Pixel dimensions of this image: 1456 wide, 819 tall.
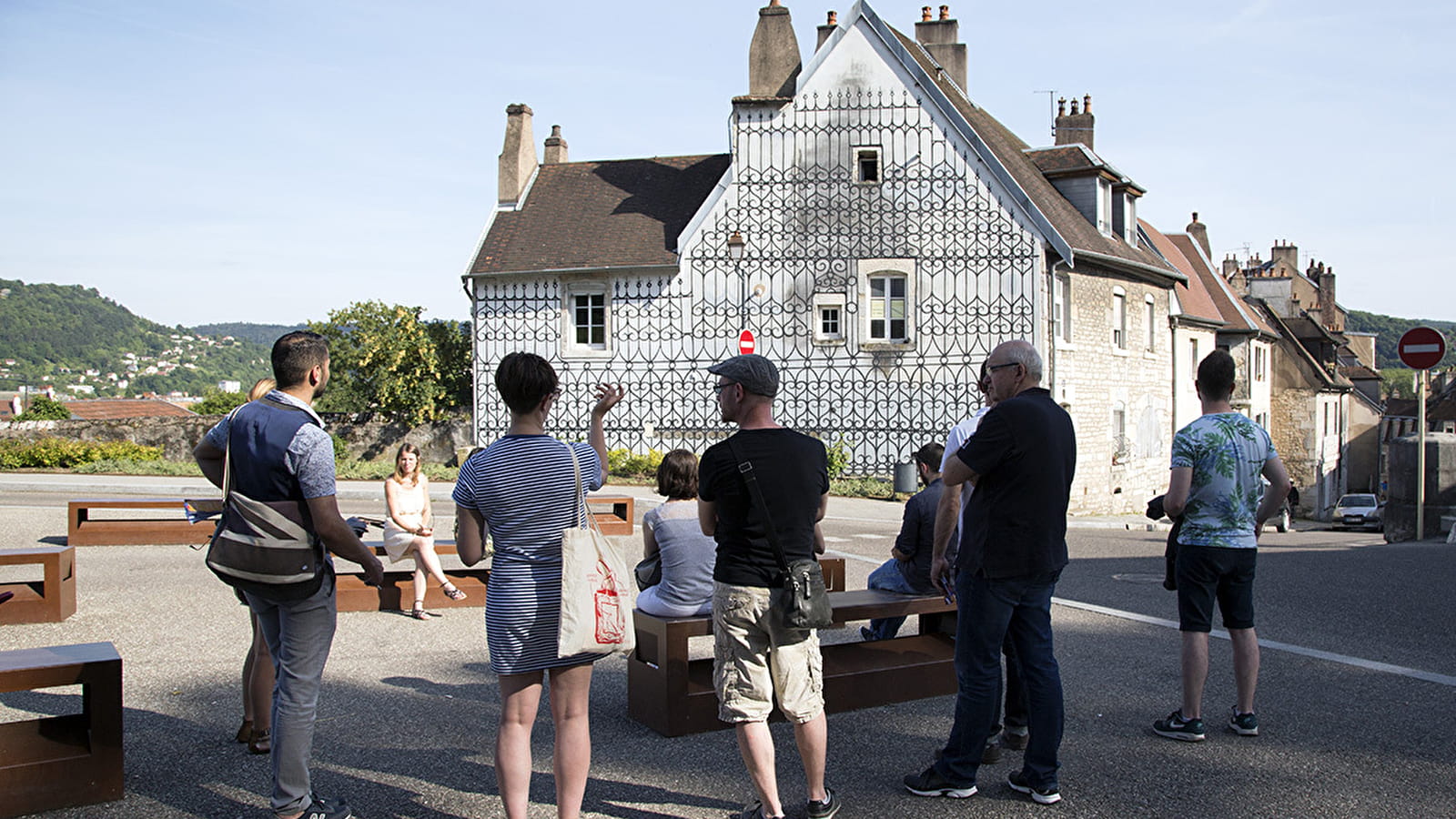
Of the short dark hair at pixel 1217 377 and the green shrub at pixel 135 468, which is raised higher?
the short dark hair at pixel 1217 377

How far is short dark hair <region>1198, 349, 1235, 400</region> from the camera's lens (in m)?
5.39

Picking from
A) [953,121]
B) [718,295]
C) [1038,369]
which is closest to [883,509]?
[718,295]

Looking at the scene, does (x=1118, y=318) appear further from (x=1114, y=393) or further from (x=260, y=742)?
(x=260, y=742)

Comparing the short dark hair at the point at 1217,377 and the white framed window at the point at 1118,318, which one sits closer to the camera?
the short dark hair at the point at 1217,377

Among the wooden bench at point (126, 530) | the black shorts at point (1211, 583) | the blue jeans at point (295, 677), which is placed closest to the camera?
the blue jeans at point (295, 677)

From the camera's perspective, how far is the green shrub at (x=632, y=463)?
23875mm

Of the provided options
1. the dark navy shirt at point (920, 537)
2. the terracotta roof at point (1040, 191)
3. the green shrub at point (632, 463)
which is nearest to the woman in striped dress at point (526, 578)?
the dark navy shirt at point (920, 537)

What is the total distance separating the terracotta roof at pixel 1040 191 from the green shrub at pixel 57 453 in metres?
19.5

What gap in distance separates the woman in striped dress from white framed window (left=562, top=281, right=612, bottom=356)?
2147 centimetres

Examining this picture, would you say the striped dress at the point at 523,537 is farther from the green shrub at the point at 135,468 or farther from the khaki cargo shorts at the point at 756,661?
the green shrub at the point at 135,468

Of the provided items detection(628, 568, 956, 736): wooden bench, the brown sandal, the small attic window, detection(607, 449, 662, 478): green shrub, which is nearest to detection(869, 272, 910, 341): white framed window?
the small attic window

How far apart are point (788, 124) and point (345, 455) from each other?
1258 centimetres

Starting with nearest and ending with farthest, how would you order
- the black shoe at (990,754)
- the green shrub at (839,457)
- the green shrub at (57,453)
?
the black shoe at (990,754) < the green shrub at (839,457) < the green shrub at (57,453)

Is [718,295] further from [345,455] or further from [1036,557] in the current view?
[1036,557]
